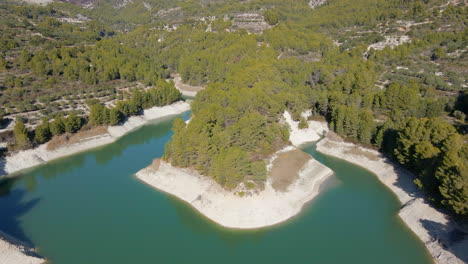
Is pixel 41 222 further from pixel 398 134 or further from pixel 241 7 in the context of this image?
pixel 241 7

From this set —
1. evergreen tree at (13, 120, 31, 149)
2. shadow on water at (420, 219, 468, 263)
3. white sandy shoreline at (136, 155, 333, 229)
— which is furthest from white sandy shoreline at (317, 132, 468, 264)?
evergreen tree at (13, 120, 31, 149)

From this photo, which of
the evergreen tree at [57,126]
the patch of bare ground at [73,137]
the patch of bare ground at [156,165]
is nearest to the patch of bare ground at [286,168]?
the patch of bare ground at [156,165]

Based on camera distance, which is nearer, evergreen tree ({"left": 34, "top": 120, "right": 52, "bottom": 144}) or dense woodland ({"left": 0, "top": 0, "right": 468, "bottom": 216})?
dense woodland ({"left": 0, "top": 0, "right": 468, "bottom": 216})

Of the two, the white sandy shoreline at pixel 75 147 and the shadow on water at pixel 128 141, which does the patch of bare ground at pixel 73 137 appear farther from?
the shadow on water at pixel 128 141

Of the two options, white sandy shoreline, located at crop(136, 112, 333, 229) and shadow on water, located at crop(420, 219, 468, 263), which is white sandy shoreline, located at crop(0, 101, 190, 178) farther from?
shadow on water, located at crop(420, 219, 468, 263)

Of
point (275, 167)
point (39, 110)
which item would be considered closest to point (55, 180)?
point (39, 110)

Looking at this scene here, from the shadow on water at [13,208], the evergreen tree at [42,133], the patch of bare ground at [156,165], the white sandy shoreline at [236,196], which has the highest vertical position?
the evergreen tree at [42,133]
